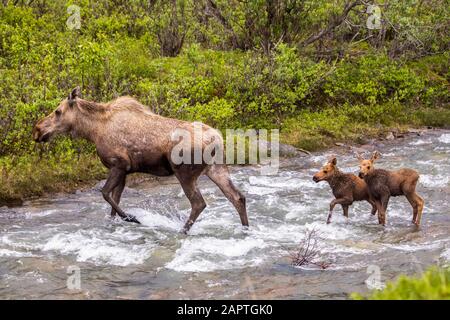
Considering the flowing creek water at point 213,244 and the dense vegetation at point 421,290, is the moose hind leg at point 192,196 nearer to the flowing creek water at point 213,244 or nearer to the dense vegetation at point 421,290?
the flowing creek water at point 213,244

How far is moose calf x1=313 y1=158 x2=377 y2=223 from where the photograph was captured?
1244cm

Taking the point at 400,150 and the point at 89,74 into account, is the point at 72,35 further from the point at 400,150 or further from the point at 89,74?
the point at 400,150

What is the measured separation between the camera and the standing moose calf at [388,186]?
1191cm

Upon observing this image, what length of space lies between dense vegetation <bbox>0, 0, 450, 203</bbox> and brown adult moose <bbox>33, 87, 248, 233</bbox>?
2.85 meters

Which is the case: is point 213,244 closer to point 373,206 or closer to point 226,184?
point 226,184

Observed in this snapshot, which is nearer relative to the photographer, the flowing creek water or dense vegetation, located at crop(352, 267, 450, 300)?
dense vegetation, located at crop(352, 267, 450, 300)

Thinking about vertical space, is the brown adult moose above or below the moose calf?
above

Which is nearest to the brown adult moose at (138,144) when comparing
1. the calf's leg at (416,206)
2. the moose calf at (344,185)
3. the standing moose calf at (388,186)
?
the moose calf at (344,185)

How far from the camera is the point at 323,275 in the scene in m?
9.13

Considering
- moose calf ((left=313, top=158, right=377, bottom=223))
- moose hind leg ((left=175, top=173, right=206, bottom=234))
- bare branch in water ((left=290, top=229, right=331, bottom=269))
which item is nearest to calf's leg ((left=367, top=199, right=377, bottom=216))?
moose calf ((left=313, top=158, right=377, bottom=223))

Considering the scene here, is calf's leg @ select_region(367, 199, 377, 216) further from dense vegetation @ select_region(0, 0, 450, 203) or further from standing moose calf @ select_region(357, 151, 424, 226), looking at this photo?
dense vegetation @ select_region(0, 0, 450, 203)
